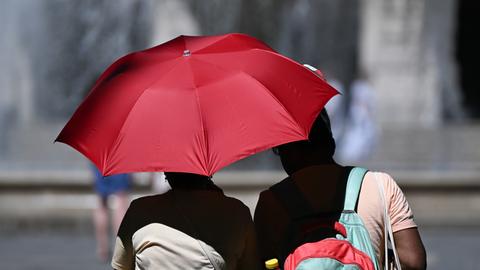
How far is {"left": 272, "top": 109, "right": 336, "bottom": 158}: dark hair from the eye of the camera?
331 centimetres

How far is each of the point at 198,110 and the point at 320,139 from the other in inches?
15.6

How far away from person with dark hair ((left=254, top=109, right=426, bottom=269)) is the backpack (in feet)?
0.05

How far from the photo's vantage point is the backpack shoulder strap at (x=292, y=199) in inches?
125

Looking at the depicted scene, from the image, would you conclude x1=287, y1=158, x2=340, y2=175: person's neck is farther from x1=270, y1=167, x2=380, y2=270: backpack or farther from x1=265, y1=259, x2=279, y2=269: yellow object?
x1=265, y1=259, x2=279, y2=269: yellow object

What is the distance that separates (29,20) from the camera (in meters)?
19.7

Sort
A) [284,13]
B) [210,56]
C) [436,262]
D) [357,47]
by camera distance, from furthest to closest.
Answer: [357,47] < [284,13] < [436,262] < [210,56]

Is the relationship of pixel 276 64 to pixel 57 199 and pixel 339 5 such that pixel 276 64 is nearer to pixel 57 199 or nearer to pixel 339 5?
pixel 57 199

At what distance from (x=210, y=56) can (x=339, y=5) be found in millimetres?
17267

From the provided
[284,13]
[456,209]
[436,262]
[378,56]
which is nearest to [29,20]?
[284,13]

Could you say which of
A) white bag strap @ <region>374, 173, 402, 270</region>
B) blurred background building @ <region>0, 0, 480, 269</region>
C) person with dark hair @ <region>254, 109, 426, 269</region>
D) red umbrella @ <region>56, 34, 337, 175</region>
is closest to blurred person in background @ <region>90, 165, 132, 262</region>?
blurred background building @ <region>0, 0, 480, 269</region>

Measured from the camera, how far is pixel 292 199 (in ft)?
10.5

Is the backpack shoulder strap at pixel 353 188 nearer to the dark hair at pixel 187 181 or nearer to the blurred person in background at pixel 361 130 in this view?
the dark hair at pixel 187 181

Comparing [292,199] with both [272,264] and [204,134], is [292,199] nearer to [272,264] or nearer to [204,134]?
[272,264]

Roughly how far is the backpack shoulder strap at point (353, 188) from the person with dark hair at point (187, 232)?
11.9 inches
